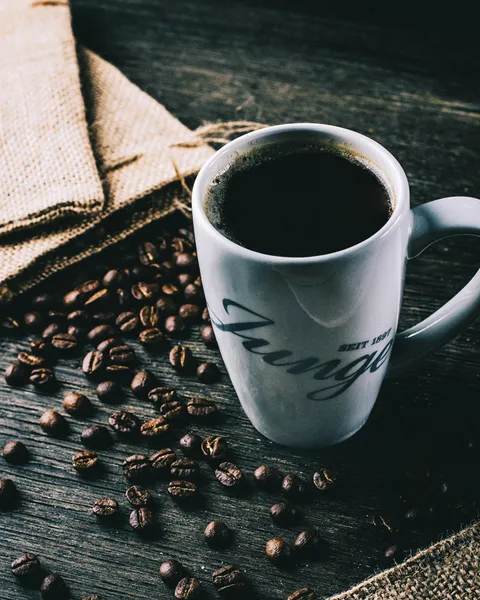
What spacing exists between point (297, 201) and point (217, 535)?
1.57 feet

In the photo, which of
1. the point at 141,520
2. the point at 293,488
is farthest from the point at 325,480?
the point at 141,520

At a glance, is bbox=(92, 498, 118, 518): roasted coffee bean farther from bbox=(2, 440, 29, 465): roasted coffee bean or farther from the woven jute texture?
the woven jute texture

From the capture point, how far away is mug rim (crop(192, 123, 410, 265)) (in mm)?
840

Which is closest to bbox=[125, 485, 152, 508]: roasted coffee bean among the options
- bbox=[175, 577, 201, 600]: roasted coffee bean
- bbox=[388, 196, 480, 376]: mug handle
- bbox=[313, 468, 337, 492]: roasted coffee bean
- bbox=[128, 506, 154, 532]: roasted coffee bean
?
bbox=[128, 506, 154, 532]: roasted coffee bean

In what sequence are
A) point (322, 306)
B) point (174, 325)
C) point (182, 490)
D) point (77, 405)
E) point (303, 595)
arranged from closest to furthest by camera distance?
point (322, 306) < point (303, 595) < point (182, 490) < point (77, 405) < point (174, 325)

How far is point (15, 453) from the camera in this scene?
115 cm

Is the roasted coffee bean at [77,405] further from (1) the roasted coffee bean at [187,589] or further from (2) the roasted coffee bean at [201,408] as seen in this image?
(1) the roasted coffee bean at [187,589]

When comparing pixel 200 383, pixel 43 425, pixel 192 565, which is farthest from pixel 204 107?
pixel 192 565

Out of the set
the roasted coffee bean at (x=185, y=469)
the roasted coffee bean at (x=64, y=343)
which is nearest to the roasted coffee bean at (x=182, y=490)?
the roasted coffee bean at (x=185, y=469)

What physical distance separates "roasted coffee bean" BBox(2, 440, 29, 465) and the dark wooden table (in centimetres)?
2

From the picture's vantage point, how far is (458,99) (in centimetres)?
166

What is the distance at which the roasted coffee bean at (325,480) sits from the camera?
109 cm

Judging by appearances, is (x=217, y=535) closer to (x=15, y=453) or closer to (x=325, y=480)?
(x=325, y=480)

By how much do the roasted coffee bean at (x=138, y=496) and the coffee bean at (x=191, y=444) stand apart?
0.29ft
